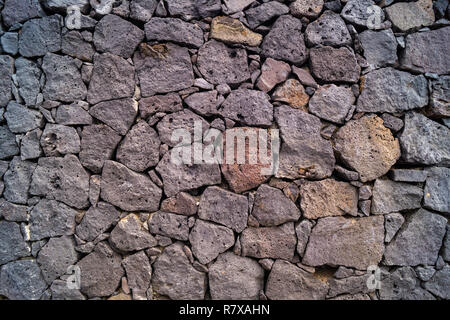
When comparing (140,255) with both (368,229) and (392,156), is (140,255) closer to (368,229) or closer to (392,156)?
(368,229)

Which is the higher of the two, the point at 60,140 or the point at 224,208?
the point at 60,140

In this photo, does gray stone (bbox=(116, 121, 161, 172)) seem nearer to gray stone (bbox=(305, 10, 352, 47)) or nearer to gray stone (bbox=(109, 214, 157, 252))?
gray stone (bbox=(109, 214, 157, 252))

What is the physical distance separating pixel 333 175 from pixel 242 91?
4.00ft

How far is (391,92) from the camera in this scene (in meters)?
2.84

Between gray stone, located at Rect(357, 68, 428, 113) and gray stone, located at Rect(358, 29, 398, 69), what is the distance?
0.10 meters

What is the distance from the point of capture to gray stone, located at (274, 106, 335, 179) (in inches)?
109

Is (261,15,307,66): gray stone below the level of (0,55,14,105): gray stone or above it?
above

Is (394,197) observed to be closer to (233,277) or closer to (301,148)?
(301,148)

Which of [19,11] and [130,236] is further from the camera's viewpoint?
[19,11]

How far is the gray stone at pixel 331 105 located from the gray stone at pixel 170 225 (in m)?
1.66

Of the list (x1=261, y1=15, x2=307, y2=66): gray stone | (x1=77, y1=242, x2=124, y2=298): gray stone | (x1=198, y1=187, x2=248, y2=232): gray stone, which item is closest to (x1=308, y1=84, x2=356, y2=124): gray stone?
(x1=261, y1=15, x2=307, y2=66): gray stone

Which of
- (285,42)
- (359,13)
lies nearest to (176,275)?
(285,42)

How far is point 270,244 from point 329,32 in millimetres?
2145

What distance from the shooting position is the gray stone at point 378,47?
286cm
